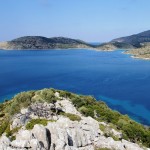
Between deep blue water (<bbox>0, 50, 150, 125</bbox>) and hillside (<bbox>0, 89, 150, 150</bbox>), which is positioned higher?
hillside (<bbox>0, 89, 150, 150</bbox>)

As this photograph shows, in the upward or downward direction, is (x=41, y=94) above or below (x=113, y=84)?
above

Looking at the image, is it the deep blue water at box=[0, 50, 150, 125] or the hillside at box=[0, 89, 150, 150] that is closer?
the hillside at box=[0, 89, 150, 150]

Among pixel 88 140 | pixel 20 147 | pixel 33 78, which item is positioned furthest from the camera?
pixel 33 78

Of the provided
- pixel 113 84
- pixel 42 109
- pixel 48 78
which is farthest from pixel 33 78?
pixel 42 109

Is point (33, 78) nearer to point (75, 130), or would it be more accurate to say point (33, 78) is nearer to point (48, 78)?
point (48, 78)

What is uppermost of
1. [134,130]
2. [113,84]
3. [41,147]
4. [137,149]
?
[41,147]

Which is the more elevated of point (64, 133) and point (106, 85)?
point (64, 133)

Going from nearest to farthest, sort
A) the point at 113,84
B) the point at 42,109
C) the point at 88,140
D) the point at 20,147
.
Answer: the point at 20,147
the point at 88,140
the point at 42,109
the point at 113,84

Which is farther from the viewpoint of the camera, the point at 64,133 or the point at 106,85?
the point at 106,85

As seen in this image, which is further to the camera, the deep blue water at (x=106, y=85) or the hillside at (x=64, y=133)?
the deep blue water at (x=106, y=85)

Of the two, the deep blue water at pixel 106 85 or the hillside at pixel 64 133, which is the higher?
the hillside at pixel 64 133

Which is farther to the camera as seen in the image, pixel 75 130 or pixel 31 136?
pixel 75 130
